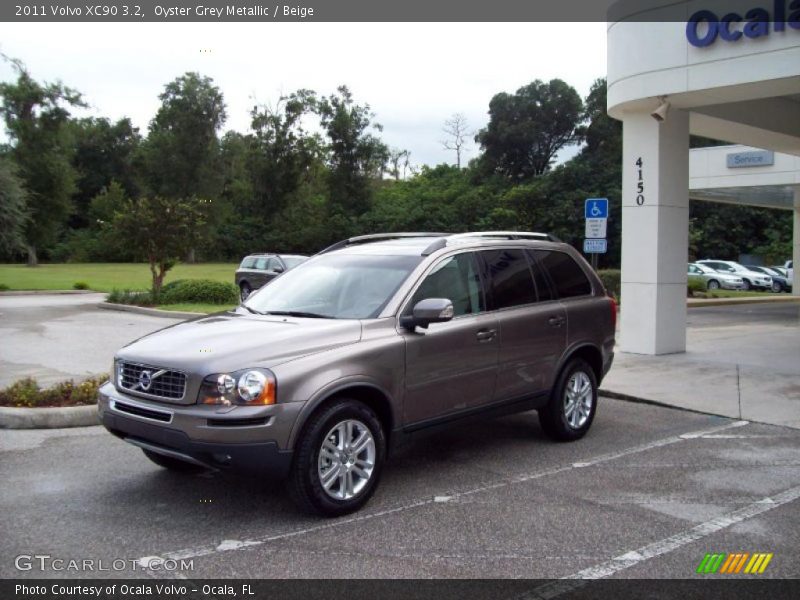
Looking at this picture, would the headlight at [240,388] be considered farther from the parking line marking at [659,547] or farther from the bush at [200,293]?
the bush at [200,293]

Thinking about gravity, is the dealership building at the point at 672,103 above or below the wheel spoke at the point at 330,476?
above

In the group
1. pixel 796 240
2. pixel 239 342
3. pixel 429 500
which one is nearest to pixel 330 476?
pixel 429 500

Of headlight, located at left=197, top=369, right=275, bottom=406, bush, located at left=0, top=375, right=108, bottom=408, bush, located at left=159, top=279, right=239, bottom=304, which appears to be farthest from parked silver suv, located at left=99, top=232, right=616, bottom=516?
bush, located at left=159, top=279, right=239, bottom=304

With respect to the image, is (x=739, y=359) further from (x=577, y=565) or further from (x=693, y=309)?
(x=693, y=309)

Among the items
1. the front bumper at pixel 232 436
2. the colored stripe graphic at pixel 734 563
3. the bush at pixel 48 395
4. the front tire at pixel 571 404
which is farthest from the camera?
the bush at pixel 48 395

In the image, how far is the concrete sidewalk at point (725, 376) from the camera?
8867mm

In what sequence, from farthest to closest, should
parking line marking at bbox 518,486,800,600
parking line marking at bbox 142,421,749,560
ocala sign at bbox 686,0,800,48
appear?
1. ocala sign at bbox 686,0,800,48
2. parking line marking at bbox 142,421,749,560
3. parking line marking at bbox 518,486,800,600

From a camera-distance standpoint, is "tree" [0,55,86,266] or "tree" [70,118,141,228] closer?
"tree" [0,55,86,266]

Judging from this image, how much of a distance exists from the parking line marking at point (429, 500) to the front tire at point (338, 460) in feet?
0.45

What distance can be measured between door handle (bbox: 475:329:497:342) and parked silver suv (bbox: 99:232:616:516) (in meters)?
0.01

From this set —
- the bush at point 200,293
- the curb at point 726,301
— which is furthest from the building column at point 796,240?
the bush at point 200,293

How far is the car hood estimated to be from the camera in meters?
4.77

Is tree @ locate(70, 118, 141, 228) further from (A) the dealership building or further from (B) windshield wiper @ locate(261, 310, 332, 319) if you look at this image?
(B) windshield wiper @ locate(261, 310, 332, 319)

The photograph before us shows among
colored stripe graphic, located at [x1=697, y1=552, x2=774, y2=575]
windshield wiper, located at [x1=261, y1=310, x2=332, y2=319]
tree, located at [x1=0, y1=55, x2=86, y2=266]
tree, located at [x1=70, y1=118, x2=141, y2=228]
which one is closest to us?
colored stripe graphic, located at [x1=697, y1=552, x2=774, y2=575]
